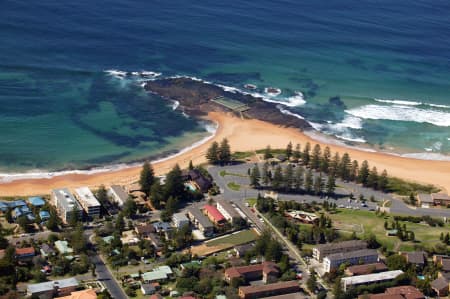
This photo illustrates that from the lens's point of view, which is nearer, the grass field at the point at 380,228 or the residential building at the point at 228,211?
the grass field at the point at 380,228

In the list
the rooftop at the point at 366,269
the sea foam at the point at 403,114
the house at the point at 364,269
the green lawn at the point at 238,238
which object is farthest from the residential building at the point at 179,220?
the sea foam at the point at 403,114

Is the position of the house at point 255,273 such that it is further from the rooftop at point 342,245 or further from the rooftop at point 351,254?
the rooftop at point 342,245

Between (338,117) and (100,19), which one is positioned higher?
(100,19)

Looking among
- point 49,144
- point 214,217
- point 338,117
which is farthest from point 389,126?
point 49,144

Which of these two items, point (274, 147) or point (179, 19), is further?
point (179, 19)

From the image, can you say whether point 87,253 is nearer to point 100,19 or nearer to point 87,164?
point 87,164

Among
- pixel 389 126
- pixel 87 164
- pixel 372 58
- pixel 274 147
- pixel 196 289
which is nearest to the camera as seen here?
pixel 196 289
